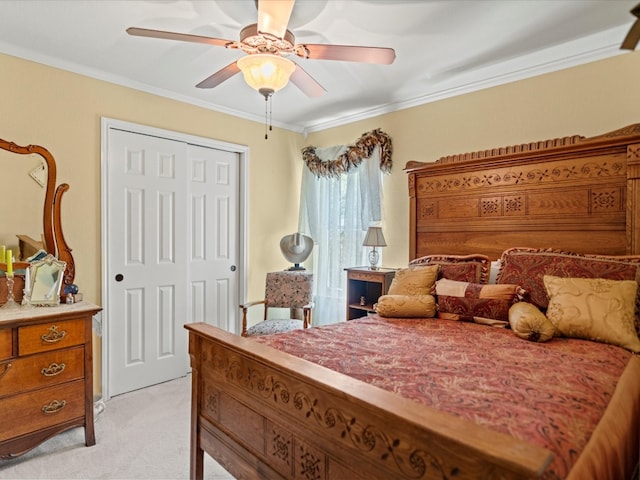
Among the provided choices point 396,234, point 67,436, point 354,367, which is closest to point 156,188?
point 67,436

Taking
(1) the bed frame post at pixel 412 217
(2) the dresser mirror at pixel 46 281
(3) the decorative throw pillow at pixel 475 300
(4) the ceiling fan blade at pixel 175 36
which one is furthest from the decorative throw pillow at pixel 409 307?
(2) the dresser mirror at pixel 46 281

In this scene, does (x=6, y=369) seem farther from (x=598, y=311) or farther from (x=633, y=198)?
(x=633, y=198)

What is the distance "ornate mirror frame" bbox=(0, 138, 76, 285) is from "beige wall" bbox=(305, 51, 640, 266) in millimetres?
2674

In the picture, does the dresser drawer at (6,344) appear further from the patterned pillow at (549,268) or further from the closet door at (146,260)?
the patterned pillow at (549,268)

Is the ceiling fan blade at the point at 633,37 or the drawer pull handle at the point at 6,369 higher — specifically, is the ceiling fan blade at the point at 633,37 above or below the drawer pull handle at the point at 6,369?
above

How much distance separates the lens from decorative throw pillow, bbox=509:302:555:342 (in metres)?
1.97

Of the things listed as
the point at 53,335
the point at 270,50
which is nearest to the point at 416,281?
the point at 270,50

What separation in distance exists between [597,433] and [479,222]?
6.85 feet

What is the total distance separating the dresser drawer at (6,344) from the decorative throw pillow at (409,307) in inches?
87.5

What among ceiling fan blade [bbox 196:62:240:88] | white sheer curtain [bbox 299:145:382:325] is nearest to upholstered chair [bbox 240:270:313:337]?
white sheer curtain [bbox 299:145:382:325]

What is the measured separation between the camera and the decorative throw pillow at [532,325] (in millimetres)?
1971

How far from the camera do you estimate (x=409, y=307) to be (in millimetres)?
2553

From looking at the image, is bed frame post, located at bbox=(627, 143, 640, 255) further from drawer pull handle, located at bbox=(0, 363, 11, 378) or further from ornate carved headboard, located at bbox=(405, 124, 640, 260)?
drawer pull handle, located at bbox=(0, 363, 11, 378)

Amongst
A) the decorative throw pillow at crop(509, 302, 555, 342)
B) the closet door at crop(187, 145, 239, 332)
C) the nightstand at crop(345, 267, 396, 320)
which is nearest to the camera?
the decorative throw pillow at crop(509, 302, 555, 342)
